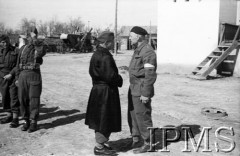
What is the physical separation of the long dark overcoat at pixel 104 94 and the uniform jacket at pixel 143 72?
11.1 inches

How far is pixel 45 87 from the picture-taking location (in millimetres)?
11430

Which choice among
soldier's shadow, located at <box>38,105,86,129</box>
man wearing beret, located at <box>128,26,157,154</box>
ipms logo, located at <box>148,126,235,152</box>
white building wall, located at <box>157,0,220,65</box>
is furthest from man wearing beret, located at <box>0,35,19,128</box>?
white building wall, located at <box>157,0,220,65</box>

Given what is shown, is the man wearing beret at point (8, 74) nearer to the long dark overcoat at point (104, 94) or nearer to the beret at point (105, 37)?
the long dark overcoat at point (104, 94)

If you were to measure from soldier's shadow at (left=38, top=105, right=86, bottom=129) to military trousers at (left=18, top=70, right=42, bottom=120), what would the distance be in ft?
1.89

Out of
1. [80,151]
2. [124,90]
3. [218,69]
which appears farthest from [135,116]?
[218,69]

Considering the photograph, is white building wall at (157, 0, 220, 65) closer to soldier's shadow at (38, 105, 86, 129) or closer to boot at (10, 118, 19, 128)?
soldier's shadow at (38, 105, 86, 129)

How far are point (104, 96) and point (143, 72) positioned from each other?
0.70 meters

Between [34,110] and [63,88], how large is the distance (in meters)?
5.42

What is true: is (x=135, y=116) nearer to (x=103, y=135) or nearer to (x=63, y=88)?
(x=103, y=135)

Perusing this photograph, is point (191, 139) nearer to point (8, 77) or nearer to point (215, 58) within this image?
point (8, 77)

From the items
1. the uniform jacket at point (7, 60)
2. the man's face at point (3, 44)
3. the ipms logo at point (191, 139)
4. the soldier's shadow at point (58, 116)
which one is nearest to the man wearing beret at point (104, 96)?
the ipms logo at point (191, 139)

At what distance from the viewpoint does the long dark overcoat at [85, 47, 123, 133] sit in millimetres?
4457

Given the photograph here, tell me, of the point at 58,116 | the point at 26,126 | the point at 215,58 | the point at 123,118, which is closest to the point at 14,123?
the point at 26,126

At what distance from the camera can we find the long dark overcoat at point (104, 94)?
4.46 meters
